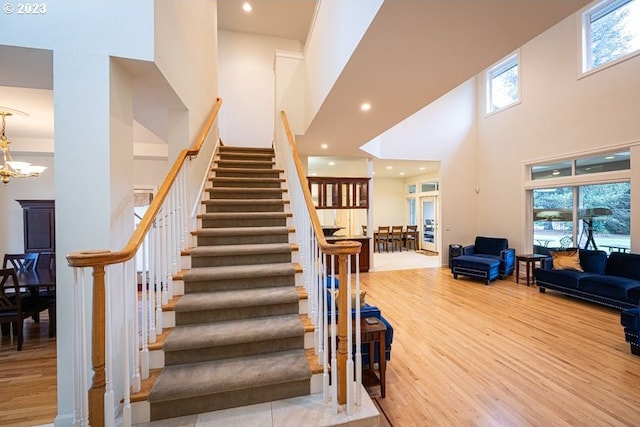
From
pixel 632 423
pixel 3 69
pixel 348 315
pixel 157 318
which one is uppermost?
pixel 3 69

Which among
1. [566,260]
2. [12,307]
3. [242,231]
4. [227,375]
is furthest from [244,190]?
[566,260]

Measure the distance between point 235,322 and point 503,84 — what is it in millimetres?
8512

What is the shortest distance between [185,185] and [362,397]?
2.59 metres

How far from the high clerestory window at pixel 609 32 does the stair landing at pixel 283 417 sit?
6756 millimetres

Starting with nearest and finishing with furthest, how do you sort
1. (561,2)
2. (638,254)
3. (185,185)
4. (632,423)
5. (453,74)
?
(561,2) → (632,423) → (453,74) → (185,185) → (638,254)

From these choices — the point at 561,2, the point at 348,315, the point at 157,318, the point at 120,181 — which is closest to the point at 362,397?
the point at 348,315

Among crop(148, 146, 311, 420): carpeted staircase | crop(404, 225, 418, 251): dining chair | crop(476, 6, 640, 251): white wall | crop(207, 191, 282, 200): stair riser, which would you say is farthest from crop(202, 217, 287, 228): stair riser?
crop(404, 225, 418, 251): dining chair

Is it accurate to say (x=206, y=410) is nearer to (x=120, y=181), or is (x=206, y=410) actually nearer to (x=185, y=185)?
(x=120, y=181)

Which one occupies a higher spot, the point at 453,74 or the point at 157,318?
the point at 453,74

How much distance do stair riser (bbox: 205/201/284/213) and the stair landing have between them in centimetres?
234

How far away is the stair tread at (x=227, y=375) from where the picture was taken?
1768 mm

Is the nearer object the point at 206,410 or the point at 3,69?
the point at 206,410

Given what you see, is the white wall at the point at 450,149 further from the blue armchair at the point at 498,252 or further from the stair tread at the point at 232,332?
the stair tread at the point at 232,332

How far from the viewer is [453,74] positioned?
2680 mm
